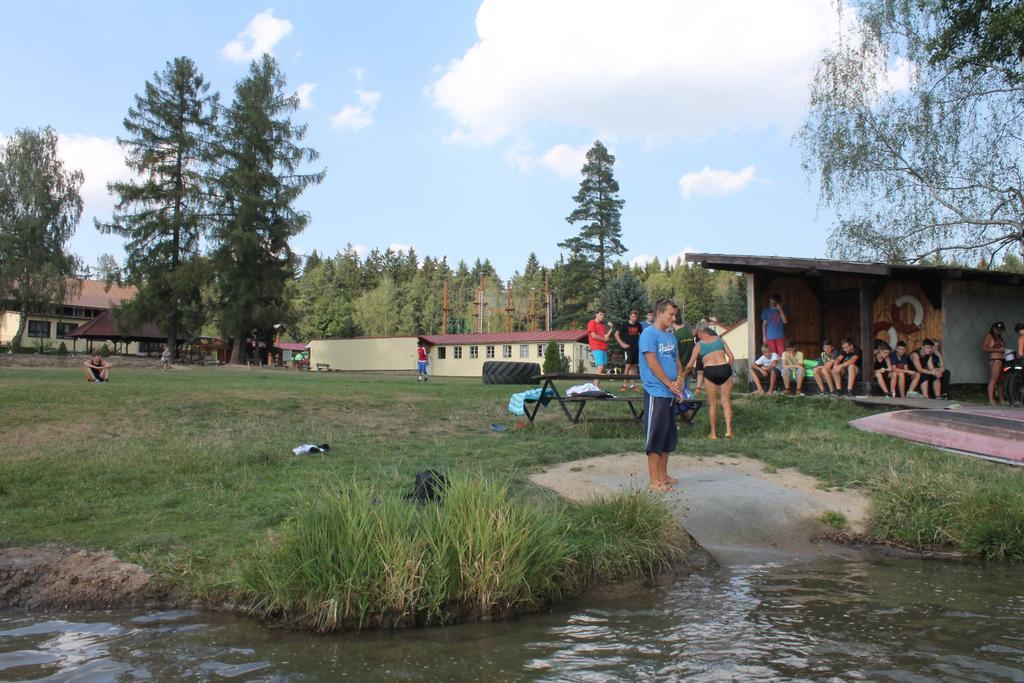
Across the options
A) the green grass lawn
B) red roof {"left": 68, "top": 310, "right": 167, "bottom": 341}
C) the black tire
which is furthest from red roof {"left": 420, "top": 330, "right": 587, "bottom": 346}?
the green grass lawn

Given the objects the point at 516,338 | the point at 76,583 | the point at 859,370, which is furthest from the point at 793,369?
the point at 516,338

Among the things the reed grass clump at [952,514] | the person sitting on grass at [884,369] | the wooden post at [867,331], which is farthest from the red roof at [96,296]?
the reed grass clump at [952,514]

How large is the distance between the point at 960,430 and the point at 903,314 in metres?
6.47

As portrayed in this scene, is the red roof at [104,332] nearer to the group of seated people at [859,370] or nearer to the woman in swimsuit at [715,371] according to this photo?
the group of seated people at [859,370]

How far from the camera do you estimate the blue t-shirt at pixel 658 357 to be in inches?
310

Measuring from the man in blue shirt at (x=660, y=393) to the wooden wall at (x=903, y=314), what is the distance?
10.1m

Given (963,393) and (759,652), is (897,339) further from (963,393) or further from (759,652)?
(759,652)

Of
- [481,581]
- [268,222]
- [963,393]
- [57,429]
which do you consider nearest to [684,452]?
[481,581]

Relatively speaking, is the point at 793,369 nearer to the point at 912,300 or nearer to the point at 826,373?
the point at 826,373

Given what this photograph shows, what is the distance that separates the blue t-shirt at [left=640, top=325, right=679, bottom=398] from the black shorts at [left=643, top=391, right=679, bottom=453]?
9 centimetres

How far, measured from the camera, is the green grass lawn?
665 centimetres

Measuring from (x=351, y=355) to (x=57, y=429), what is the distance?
44221mm

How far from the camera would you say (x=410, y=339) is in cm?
5175

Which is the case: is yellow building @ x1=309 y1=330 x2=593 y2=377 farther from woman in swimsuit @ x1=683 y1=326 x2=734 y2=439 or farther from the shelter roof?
woman in swimsuit @ x1=683 y1=326 x2=734 y2=439
